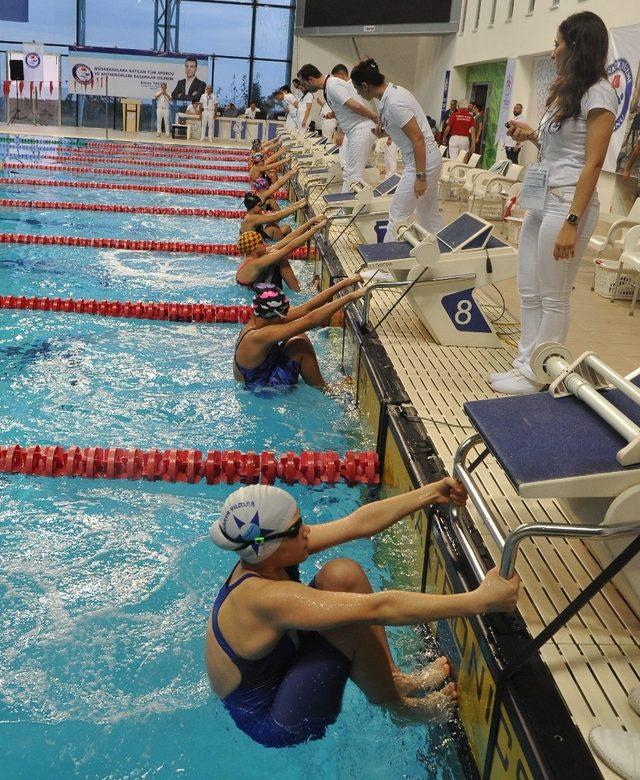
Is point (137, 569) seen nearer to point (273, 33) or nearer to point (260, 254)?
point (260, 254)

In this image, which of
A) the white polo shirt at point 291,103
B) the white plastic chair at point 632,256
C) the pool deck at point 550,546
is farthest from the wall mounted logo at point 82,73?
the pool deck at point 550,546

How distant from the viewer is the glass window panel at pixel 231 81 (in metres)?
27.2

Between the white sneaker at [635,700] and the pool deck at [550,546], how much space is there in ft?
0.05

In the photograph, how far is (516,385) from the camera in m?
3.79

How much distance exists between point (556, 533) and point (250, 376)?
119 inches

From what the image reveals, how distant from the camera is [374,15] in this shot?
22.8 m

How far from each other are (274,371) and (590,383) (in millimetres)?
2491

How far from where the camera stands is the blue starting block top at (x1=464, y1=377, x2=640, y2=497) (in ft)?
6.53

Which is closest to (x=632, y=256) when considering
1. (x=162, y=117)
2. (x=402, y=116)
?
(x=402, y=116)

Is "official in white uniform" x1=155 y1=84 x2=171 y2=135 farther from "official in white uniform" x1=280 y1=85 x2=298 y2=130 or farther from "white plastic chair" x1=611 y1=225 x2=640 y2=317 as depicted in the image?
"white plastic chair" x1=611 y1=225 x2=640 y2=317

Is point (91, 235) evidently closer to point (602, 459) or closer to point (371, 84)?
point (371, 84)

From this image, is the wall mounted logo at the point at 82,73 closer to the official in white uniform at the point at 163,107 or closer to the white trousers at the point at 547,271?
the official in white uniform at the point at 163,107

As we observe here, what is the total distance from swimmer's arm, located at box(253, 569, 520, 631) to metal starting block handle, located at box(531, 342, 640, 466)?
18.0 inches

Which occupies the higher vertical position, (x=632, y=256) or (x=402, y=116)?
(x=402, y=116)
